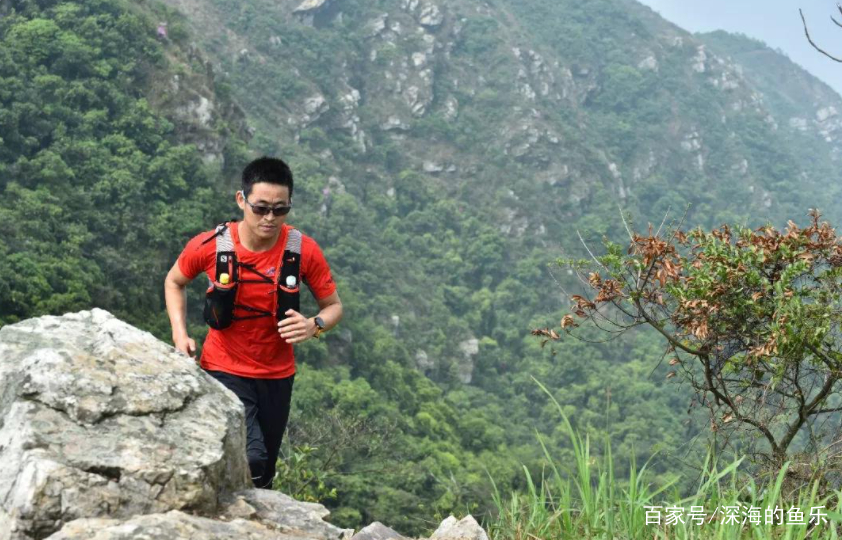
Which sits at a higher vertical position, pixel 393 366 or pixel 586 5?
pixel 586 5

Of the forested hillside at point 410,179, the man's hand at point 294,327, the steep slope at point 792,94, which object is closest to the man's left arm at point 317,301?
the man's hand at point 294,327

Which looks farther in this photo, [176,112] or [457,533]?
[176,112]

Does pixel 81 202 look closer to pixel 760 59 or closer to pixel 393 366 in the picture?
pixel 393 366

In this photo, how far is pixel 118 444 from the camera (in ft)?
7.86

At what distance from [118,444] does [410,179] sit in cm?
7555

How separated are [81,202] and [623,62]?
10932 centimetres

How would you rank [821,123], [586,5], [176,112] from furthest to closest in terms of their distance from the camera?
[821,123] → [586,5] → [176,112]

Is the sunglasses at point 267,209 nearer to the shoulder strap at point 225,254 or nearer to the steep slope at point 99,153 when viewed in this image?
the shoulder strap at point 225,254

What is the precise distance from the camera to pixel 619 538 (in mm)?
2566

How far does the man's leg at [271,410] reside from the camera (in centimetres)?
323

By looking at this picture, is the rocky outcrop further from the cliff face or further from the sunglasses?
the cliff face

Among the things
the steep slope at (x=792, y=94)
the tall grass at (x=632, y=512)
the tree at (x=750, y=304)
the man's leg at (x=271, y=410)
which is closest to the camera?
the tall grass at (x=632, y=512)

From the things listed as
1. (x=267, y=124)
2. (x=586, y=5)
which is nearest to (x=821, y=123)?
(x=586, y=5)

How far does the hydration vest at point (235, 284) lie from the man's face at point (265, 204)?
12cm
